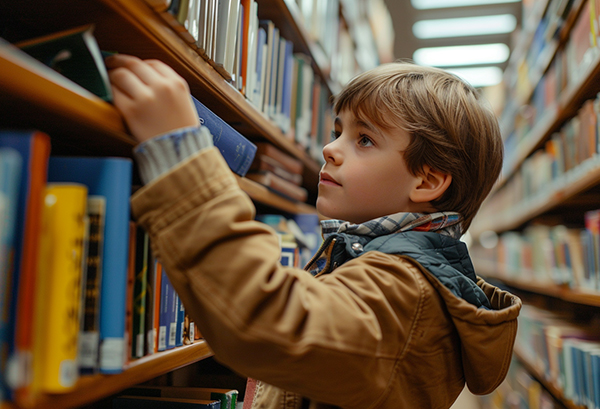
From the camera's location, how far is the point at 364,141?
0.97 metres

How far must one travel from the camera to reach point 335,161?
98cm

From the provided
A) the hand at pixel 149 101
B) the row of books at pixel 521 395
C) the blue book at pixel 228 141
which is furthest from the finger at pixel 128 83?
the row of books at pixel 521 395

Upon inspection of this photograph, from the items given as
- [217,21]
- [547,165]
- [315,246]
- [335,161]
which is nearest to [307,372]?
[335,161]

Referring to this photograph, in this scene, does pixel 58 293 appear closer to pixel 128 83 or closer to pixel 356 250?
pixel 128 83

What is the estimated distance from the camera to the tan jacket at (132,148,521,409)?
562 mm

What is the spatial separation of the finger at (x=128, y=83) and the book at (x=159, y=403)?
0.60 m

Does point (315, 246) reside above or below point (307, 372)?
above

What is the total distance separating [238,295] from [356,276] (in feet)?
0.67

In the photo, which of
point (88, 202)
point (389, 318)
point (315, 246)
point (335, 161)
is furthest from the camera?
point (315, 246)

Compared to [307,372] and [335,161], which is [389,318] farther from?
[335,161]

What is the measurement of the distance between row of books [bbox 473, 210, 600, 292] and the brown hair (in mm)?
891

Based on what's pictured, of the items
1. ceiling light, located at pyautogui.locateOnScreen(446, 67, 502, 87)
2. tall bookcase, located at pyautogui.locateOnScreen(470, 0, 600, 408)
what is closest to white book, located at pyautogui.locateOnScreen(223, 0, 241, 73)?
tall bookcase, located at pyautogui.locateOnScreen(470, 0, 600, 408)

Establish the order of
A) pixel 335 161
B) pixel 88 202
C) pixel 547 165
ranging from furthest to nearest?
pixel 547 165, pixel 335 161, pixel 88 202

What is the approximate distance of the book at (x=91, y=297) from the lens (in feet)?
1.78
